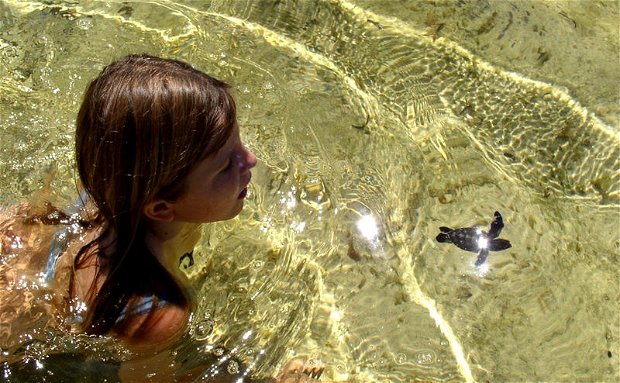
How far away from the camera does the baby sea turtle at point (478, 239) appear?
125 inches

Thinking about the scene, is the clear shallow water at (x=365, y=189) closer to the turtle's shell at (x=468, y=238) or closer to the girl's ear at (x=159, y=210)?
the turtle's shell at (x=468, y=238)

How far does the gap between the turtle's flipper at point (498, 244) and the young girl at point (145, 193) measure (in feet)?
3.18

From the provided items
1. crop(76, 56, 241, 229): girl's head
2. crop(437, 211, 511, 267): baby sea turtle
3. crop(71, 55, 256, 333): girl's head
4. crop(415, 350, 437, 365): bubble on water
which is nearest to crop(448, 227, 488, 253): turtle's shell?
crop(437, 211, 511, 267): baby sea turtle

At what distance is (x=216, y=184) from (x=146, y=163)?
301mm

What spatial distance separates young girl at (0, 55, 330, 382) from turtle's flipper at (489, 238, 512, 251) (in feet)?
3.18

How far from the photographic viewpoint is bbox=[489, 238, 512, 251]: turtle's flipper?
319cm

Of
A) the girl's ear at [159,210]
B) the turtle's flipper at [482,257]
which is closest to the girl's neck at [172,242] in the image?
the girl's ear at [159,210]

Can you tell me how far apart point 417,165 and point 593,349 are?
1.14 meters

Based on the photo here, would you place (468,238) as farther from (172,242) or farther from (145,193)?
(145,193)

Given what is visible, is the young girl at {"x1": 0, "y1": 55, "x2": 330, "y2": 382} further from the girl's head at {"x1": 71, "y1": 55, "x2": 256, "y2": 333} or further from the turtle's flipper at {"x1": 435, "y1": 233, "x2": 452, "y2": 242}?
the turtle's flipper at {"x1": 435, "y1": 233, "x2": 452, "y2": 242}

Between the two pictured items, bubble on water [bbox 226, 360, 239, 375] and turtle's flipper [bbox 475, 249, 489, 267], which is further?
turtle's flipper [bbox 475, 249, 489, 267]

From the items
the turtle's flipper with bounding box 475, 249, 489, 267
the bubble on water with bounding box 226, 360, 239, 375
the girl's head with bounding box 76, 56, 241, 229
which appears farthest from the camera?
the turtle's flipper with bounding box 475, 249, 489, 267

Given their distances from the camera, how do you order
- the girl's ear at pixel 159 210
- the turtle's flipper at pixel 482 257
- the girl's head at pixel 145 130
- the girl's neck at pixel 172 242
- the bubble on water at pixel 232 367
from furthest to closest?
the turtle's flipper at pixel 482 257 < the bubble on water at pixel 232 367 < the girl's neck at pixel 172 242 < the girl's ear at pixel 159 210 < the girl's head at pixel 145 130

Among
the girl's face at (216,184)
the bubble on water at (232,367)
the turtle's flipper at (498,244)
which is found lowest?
the bubble on water at (232,367)
